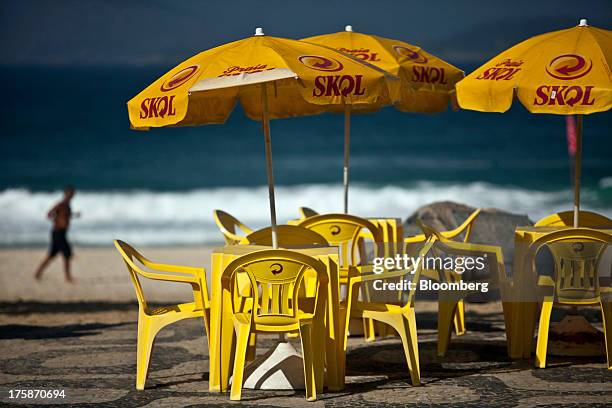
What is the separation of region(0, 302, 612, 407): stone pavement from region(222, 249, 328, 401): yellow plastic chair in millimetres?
173

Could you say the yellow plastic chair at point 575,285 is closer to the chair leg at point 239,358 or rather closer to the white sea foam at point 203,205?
the chair leg at point 239,358

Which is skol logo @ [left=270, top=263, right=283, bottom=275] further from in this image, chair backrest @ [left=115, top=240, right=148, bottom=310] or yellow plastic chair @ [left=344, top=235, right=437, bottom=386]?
chair backrest @ [left=115, top=240, right=148, bottom=310]

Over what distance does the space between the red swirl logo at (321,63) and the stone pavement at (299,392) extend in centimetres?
169

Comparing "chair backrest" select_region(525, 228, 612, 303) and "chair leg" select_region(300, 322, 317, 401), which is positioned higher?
"chair backrest" select_region(525, 228, 612, 303)

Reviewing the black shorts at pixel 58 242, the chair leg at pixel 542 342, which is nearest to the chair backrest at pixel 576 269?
the chair leg at pixel 542 342

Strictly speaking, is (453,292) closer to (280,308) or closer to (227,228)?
(227,228)

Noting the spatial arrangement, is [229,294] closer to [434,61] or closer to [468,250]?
[468,250]

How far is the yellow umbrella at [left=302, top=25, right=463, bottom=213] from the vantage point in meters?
7.59

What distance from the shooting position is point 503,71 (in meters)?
6.39

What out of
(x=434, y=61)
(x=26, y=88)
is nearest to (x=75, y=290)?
(x=434, y=61)

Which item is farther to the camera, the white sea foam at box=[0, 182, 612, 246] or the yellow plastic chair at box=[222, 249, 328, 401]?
the white sea foam at box=[0, 182, 612, 246]

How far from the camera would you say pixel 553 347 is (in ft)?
21.9

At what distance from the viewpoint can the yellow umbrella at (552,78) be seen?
5879 mm

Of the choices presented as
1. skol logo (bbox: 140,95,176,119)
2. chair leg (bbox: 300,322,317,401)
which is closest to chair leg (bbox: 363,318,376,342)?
chair leg (bbox: 300,322,317,401)
